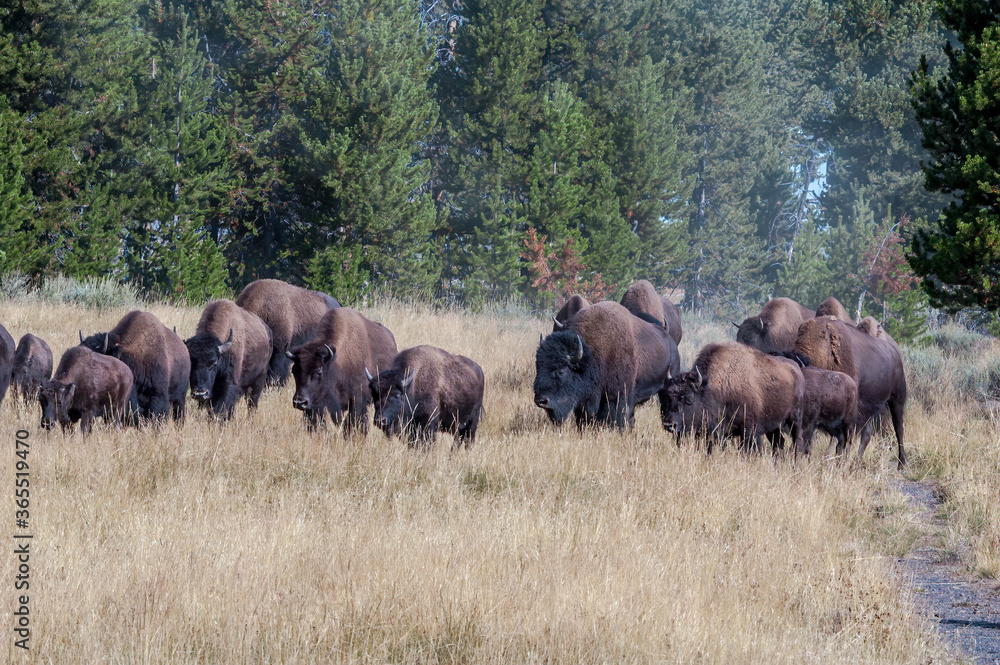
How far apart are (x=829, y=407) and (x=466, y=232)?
23.9 meters

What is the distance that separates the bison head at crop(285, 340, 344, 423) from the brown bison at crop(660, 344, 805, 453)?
3.41 metres

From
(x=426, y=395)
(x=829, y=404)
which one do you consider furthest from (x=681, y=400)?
(x=426, y=395)

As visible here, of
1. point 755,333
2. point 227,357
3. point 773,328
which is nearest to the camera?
point 227,357

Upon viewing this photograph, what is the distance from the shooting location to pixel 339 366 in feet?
34.6

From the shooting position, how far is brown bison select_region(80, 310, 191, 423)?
10.5 m

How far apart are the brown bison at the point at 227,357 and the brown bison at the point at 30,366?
1806 millimetres

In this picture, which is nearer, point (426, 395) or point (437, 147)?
point (426, 395)

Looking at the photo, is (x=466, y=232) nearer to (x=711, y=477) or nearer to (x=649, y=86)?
(x=649, y=86)

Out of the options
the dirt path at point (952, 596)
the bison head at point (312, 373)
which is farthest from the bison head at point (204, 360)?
the dirt path at point (952, 596)

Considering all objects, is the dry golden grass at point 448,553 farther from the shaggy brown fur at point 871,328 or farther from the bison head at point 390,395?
the shaggy brown fur at point 871,328

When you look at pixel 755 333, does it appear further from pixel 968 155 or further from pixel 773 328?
pixel 968 155

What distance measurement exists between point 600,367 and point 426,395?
2.46 m

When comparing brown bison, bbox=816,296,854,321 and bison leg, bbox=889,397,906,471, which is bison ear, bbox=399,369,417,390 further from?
brown bison, bbox=816,296,854,321

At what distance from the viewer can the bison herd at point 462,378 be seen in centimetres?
951
